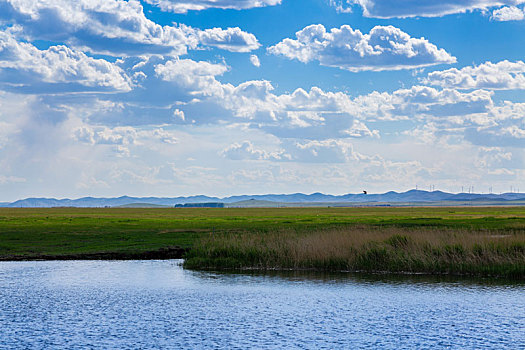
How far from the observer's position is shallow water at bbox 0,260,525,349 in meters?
24.1

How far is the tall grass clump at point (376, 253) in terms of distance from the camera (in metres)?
42.1

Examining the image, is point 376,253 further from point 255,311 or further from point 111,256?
point 111,256

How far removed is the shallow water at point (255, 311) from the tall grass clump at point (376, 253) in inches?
93.7

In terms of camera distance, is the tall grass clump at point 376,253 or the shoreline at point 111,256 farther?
the shoreline at point 111,256

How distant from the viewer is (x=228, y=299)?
33562 mm

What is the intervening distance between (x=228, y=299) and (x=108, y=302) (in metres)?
6.08

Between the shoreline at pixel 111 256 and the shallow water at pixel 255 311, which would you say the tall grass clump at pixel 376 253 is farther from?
the shoreline at pixel 111 256

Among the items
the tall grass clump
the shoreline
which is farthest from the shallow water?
the shoreline

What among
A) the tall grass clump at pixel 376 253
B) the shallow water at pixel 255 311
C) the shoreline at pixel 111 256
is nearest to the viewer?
the shallow water at pixel 255 311

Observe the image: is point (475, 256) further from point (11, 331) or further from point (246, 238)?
point (11, 331)

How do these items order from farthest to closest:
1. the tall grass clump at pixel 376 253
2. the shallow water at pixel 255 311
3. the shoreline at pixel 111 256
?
the shoreline at pixel 111 256 → the tall grass clump at pixel 376 253 → the shallow water at pixel 255 311

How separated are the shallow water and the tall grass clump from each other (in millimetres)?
2381

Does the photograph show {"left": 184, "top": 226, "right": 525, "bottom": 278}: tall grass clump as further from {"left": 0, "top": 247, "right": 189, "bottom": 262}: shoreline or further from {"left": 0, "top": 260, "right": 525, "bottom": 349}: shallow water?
{"left": 0, "top": 247, "right": 189, "bottom": 262}: shoreline

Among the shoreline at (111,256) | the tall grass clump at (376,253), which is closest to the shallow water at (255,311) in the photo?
the tall grass clump at (376,253)
